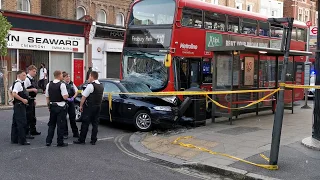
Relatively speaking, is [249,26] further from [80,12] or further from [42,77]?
[80,12]

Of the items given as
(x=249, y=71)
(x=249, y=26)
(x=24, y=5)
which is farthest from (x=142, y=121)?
(x=24, y=5)

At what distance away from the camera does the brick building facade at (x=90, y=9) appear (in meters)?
23.3

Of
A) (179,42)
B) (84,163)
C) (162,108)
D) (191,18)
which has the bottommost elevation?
(84,163)

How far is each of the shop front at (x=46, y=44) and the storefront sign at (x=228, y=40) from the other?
10696 millimetres

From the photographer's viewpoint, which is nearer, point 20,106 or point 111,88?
point 20,106

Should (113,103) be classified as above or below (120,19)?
below

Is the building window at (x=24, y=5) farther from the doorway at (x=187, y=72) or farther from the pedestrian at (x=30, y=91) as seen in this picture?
the pedestrian at (x=30, y=91)

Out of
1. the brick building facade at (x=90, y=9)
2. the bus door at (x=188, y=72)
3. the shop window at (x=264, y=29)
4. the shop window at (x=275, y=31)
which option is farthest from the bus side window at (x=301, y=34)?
the brick building facade at (x=90, y=9)

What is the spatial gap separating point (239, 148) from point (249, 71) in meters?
5.40

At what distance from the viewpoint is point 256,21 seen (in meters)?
15.9

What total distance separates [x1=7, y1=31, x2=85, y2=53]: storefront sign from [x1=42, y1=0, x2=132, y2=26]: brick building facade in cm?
161

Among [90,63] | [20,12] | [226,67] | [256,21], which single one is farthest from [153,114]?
[90,63]

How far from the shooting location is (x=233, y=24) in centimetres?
1482

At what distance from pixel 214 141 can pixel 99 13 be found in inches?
717
